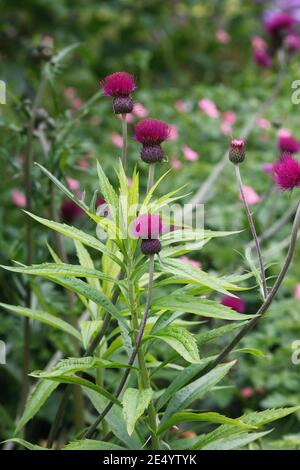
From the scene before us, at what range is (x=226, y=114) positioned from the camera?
3484 millimetres

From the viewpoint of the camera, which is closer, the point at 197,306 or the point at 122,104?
the point at 197,306

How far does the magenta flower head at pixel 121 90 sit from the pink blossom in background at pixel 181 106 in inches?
83.3

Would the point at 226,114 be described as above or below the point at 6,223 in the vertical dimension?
above

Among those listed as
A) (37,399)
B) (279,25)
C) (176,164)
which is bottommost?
(37,399)

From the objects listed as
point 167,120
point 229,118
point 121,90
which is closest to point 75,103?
point 167,120

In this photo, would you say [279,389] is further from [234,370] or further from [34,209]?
A: [34,209]

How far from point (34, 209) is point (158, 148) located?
771 mm

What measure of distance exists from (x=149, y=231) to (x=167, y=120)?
2.41m

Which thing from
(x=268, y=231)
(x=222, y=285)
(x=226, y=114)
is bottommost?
(x=222, y=285)

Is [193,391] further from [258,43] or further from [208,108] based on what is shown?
[258,43]

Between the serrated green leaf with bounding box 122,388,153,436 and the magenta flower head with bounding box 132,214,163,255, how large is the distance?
0.79ft

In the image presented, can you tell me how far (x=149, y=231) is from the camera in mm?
1164

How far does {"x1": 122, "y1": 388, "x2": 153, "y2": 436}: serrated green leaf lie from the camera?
1177 millimetres
